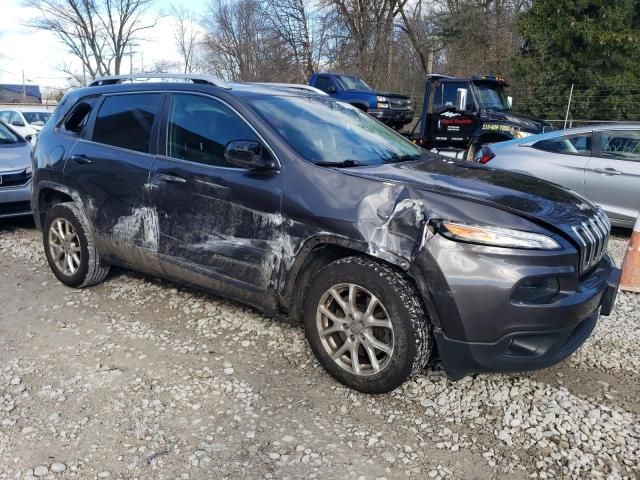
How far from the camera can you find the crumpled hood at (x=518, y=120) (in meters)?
10.7

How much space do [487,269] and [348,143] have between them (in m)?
1.48

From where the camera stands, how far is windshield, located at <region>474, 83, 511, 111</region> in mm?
11734

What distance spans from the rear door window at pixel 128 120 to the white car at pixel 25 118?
14.5 m

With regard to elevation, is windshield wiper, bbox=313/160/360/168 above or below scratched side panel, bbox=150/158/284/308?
above

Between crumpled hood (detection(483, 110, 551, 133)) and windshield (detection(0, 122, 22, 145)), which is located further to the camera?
crumpled hood (detection(483, 110, 551, 133))

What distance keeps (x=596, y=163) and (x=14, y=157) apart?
24.3 ft

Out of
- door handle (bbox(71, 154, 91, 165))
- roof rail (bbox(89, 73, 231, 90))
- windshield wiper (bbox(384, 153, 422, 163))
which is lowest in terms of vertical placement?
door handle (bbox(71, 154, 91, 165))

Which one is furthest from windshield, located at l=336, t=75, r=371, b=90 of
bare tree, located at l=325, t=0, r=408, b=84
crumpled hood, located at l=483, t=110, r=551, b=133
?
bare tree, located at l=325, t=0, r=408, b=84

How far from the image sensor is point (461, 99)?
11.3m

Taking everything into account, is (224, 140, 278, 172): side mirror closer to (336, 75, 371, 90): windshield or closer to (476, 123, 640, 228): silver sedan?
(476, 123, 640, 228): silver sedan

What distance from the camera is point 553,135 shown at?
23.5ft

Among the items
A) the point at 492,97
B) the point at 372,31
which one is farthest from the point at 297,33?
the point at 492,97

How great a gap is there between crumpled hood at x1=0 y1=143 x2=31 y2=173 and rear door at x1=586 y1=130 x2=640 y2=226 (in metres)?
7.16

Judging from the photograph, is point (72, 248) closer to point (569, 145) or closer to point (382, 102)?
point (569, 145)
